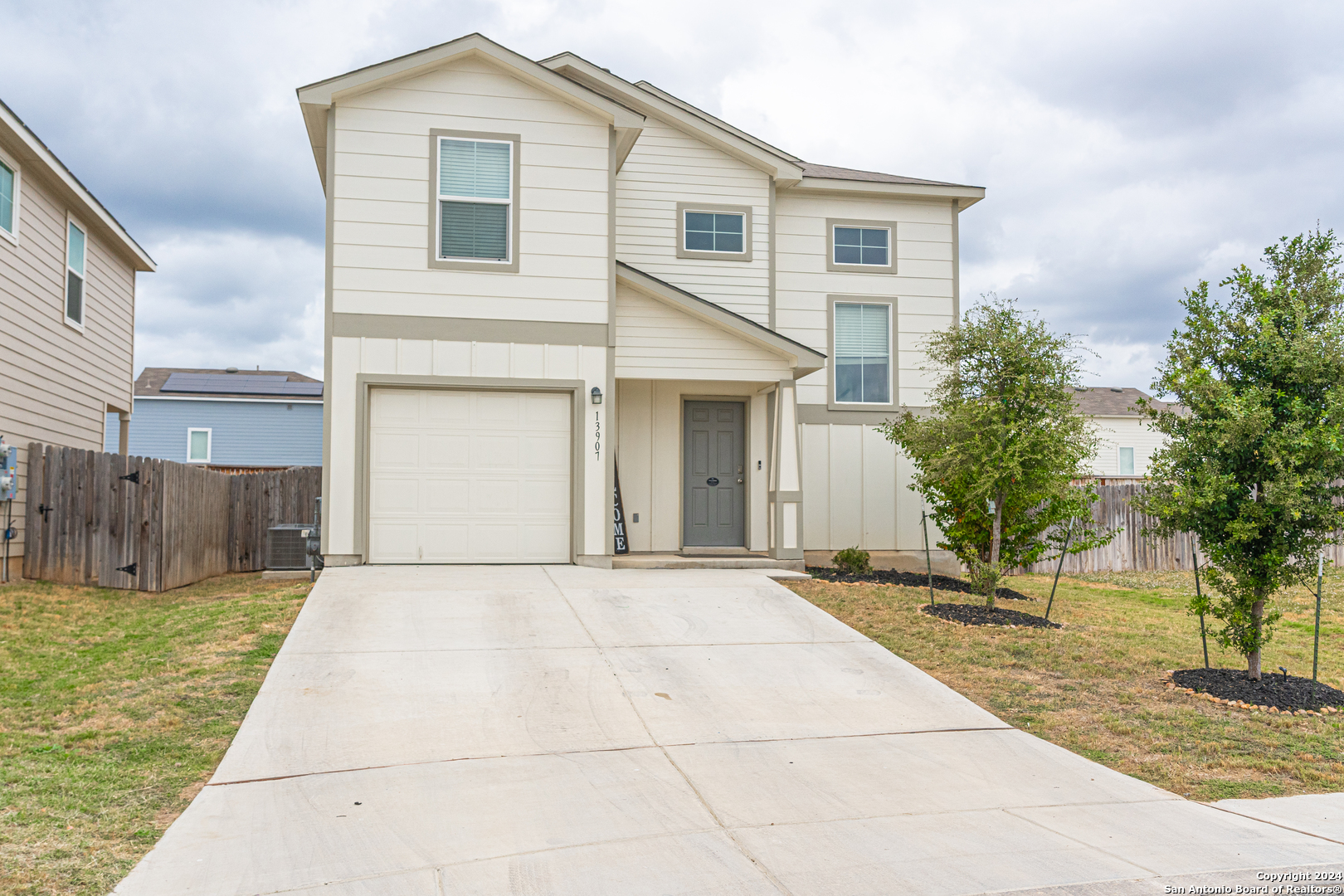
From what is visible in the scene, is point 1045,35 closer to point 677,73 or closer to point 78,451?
point 677,73

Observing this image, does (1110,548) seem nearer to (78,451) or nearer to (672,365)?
(672,365)

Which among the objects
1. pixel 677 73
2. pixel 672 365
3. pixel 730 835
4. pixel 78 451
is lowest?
pixel 730 835

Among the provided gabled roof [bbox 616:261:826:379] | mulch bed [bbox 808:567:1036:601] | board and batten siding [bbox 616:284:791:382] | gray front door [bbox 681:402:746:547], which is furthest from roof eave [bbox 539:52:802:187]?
mulch bed [bbox 808:567:1036:601]

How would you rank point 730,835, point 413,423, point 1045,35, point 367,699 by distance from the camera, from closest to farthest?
1. point 730,835
2. point 367,699
3. point 413,423
4. point 1045,35

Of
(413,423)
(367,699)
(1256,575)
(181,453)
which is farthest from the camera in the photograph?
(181,453)

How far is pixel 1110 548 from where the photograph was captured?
17344 millimetres

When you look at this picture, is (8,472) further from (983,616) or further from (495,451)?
(983,616)

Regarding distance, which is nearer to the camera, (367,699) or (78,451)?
(367,699)

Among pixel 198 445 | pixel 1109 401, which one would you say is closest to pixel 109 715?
pixel 198 445

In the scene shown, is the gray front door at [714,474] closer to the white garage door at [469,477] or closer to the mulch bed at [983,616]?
the white garage door at [469,477]

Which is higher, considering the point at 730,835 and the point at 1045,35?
the point at 1045,35

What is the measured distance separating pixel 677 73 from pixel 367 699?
15.3 m

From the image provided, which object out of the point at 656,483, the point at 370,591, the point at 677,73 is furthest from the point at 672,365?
the point at 677,73

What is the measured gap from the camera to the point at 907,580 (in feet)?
41.7
